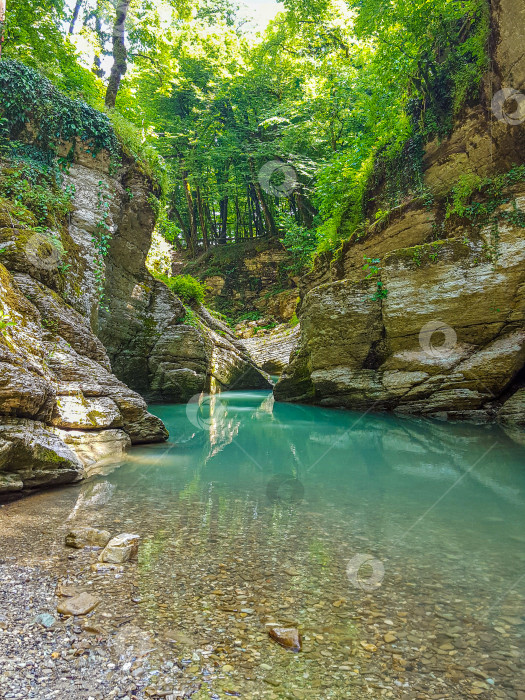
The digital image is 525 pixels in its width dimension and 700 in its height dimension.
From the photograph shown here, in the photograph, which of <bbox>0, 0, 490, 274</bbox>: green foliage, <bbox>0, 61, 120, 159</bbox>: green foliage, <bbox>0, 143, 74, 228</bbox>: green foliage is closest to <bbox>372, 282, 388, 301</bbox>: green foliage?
<bbox>0, 0, 490, 274</bbox>: green foliage

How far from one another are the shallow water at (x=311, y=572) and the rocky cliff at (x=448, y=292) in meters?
3.97

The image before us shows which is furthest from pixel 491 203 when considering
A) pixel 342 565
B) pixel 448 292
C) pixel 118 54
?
pixel 118 54

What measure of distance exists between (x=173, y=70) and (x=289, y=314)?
1341 centimetres

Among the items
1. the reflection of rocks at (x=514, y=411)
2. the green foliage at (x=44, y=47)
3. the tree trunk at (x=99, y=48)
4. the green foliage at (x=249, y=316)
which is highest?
the tree trunk at (x=99, y=48)

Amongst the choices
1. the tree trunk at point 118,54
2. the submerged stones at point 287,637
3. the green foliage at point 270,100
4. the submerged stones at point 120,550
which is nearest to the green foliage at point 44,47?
the green foliage at point 270,100

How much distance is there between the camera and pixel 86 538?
10.3ft

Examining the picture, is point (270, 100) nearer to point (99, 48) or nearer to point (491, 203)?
point (99, 48)

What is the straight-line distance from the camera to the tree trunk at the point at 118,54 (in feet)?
43.8

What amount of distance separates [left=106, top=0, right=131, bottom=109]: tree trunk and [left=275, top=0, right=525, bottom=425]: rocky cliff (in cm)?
930

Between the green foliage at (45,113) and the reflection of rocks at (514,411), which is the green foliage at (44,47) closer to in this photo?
the green foliage at (45,113)

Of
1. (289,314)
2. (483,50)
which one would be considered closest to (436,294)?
(483,50)

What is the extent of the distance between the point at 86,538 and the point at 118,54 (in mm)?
15579

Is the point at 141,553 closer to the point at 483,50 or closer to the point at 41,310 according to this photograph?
the point at 41,310

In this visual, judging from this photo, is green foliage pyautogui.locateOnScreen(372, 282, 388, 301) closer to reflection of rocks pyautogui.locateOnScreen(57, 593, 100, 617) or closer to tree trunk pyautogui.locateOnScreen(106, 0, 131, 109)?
reflection of rocks pyautogui.locateOnScreen(57, 593, 100, 617)
